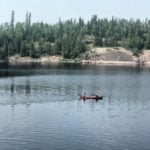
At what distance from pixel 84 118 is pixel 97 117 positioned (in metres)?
3.25

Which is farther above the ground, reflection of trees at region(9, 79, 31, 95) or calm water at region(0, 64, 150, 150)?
reflection of trees at region(9, 79, 31, 95)

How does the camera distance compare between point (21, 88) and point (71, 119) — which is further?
point (21, 88)

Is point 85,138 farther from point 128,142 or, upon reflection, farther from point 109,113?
point 109,113

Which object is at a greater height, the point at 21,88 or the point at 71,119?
the point at 21,88

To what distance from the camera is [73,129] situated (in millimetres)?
76688

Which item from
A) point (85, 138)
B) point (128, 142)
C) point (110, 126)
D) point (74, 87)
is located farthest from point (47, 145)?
point (74, 87)

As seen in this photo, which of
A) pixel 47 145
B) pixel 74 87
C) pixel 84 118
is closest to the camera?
pixel 47 145

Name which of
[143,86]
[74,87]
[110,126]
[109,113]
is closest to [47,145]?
[110,126]

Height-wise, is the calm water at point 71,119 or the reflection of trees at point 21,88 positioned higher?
the reflection of trees at point 21,88

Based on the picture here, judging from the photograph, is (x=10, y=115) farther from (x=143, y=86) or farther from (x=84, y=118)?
(x=143, y=86)

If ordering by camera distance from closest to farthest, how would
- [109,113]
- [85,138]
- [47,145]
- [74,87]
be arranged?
1. [47,145]
2. [85,138]
3. [109,113]
4. [74,87]

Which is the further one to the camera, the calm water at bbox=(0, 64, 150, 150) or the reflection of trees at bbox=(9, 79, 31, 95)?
the reflection of trees at bbox=(9, 79, 31, 95)

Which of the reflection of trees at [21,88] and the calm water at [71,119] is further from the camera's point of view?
the reflection of trees at [21,88]

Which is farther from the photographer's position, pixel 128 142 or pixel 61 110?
pixel 61 110
